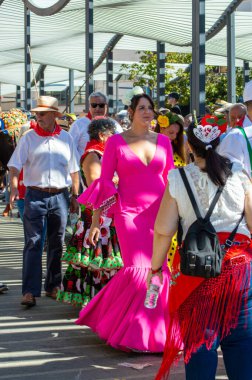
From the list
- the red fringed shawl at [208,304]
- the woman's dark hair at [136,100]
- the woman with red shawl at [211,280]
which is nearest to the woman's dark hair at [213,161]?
the woman with red shawl at [211,280]

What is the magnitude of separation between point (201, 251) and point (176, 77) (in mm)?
37769

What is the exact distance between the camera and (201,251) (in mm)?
4418

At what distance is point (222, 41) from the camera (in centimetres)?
2403

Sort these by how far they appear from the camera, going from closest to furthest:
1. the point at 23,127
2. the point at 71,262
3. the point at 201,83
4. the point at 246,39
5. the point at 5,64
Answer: the point at 71,262, the point at 201,83, the point at 23,127, the point at 246,39, the point at 5,64

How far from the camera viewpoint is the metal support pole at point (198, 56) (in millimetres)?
11195

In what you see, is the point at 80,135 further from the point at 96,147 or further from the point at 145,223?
the point at 145,223

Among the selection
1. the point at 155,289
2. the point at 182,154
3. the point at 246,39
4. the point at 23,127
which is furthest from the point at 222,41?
the point at 155,289

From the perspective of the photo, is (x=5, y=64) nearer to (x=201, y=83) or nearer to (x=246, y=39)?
(x=246, y=39)

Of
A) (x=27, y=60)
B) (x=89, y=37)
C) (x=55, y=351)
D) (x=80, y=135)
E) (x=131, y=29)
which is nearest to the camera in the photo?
(x=55, y=351)

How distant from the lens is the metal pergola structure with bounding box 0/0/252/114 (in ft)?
54.1

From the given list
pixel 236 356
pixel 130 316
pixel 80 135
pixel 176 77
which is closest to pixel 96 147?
pixel 130 316

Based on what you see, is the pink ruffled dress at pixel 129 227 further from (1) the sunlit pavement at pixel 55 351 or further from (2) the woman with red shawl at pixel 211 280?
(2) the woman with red shawl at pixel 211 280

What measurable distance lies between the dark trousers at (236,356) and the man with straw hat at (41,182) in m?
4.15

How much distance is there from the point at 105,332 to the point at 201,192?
2466 mm
